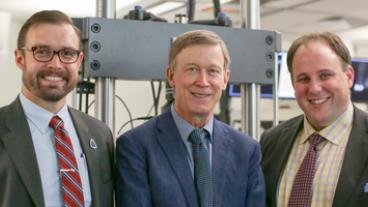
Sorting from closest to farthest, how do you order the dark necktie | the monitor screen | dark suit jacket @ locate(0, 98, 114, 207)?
dark suit jacket @ locate(0, 98, 114, 207) → the dark necktie → the monitor screen

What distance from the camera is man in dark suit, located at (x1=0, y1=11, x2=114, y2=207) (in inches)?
50.8

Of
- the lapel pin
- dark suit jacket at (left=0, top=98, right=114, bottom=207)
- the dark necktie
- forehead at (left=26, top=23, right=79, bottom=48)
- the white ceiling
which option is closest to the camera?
dark suit jacket at (left=0, top=98, right=114, bottom=207)

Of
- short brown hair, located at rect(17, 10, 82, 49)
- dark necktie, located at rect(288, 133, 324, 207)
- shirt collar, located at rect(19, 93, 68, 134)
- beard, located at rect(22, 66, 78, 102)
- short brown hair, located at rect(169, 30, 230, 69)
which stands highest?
short brown hair, located at rect(17, 10, 82, 49)

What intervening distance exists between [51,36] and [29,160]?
1.08 ft

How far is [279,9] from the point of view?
16.7 ft

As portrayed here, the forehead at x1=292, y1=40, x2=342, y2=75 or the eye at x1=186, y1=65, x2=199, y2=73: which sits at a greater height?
the forehead at x1=292, y1=40, x2=342, y2=75

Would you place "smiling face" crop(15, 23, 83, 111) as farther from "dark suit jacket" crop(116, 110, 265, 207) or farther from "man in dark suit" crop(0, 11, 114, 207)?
"dark suit jacket" crop(116, 110, 265, 207)

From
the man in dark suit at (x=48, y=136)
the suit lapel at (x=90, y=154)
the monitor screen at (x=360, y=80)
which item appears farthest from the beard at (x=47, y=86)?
the monitor screen at (x=360, y=80)

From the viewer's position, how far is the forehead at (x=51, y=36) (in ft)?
4.50

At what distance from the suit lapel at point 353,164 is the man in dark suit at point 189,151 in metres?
0.23

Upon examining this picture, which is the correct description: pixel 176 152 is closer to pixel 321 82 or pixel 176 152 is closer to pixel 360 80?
pixel 321 82

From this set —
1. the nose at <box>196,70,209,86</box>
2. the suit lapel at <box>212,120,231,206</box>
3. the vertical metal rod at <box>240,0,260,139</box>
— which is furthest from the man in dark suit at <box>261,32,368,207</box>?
the nose at <box>196,70,209,86</box>

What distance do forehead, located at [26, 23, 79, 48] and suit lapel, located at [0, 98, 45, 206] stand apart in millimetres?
188

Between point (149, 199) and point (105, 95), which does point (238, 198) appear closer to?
point (149, 199)
